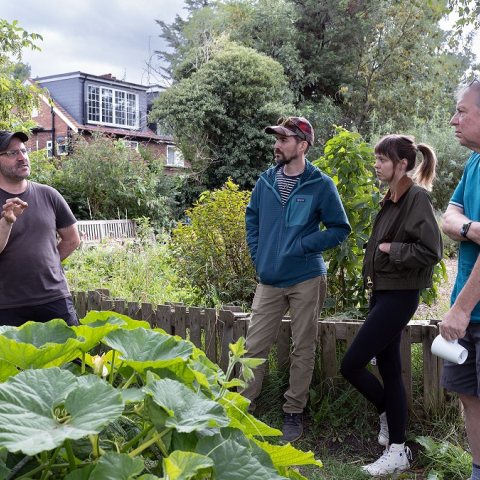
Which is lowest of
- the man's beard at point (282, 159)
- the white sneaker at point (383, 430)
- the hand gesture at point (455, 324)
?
the white sneaker at point (383, 430)

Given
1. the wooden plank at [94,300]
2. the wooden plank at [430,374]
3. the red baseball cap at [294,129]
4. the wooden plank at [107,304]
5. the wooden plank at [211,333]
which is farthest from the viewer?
the wooden plank at [94,300]

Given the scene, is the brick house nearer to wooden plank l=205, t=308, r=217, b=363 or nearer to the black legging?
wooden plank l=205, t=308, r=217, b=363

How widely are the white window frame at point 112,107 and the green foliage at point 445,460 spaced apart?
28509 millimetres

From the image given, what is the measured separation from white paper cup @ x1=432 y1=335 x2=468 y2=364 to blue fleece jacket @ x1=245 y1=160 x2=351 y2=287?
163 centimetres

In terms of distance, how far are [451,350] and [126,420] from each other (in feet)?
6.44

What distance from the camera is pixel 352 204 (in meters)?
4.95

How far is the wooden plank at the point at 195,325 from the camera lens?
15.7ft

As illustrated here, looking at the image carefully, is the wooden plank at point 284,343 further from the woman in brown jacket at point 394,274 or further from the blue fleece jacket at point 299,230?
the woman in brown jacket at point 394,274

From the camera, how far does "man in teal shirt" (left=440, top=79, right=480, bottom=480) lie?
251cm

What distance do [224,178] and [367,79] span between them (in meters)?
9.15

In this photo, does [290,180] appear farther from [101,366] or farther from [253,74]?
[253,74]

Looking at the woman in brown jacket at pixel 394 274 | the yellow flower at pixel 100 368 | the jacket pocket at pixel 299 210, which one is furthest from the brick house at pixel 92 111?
the yellow flower at pixel 100 368

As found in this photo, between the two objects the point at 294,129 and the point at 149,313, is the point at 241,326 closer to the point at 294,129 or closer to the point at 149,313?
the point at 149,313

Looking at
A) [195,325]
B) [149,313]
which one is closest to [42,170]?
[149,313]
